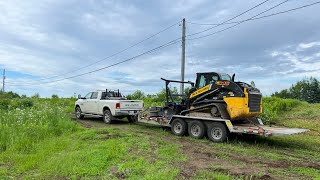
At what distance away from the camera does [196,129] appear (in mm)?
12805

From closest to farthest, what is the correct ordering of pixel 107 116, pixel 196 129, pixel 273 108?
pixel 196 129 → pixel 107 116 → pixel 273 108

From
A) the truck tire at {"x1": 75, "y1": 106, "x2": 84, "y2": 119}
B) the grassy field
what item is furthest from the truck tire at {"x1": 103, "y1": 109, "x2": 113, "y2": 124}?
the grassy field

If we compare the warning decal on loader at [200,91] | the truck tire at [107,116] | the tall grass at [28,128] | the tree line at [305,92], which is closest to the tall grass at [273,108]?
the warning decal on loader at [200,91]

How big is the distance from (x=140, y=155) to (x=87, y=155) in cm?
142

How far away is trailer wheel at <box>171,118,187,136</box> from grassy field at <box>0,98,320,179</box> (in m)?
0.35

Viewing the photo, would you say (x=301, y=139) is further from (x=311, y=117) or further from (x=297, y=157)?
(x=311, y=117)

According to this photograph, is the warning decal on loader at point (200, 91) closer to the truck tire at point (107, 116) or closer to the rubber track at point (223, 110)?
the rubber track at point (223, 110)

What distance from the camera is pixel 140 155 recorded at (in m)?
8.66

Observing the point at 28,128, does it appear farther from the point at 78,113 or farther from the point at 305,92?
the point at 305,92

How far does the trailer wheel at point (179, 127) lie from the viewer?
13312 millimetres

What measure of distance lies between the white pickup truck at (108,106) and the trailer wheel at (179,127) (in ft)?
13.8

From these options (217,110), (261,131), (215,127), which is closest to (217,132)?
(215,127)

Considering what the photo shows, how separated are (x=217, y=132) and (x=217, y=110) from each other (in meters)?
0.87

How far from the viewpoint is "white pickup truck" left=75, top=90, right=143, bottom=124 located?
57.5 feet
